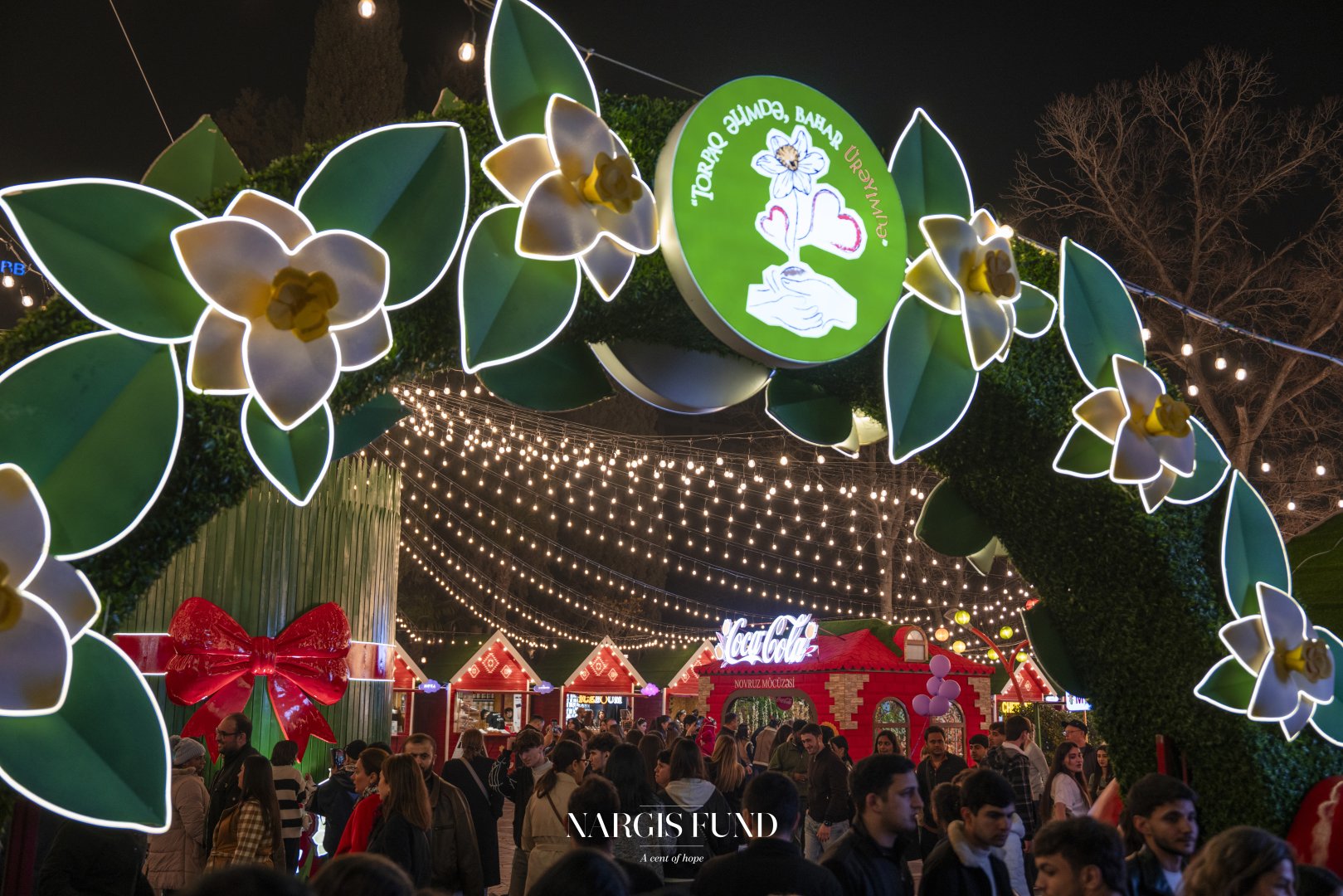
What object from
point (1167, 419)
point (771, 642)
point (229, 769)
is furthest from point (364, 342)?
point (771, 642)

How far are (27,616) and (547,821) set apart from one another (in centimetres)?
385

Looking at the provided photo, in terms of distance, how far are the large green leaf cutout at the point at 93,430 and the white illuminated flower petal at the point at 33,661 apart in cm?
19

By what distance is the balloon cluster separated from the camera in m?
16.8

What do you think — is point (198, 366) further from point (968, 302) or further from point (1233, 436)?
point (1233, 436)

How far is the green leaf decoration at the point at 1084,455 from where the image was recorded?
485cm

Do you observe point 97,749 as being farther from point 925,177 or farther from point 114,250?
point 925,177


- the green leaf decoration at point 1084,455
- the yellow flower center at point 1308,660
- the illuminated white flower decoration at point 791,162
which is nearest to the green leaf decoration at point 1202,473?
the green leaf decoration at point 1084,455

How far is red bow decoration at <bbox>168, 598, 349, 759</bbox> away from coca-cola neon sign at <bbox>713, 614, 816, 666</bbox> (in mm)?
11988

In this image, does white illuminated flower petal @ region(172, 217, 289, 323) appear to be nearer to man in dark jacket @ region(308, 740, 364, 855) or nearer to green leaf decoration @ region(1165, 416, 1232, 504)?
green leaf decoration @ region(1165, 416, 1232, 504)

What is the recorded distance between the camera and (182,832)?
6.20 m

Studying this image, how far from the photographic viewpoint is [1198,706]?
4859 millimetres

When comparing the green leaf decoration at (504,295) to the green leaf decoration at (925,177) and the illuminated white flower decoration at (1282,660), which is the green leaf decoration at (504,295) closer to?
the green leaf decoration at (925,177)

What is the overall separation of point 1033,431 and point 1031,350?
356 millimetres

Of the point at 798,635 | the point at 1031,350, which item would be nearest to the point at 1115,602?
the point at 1031,350
